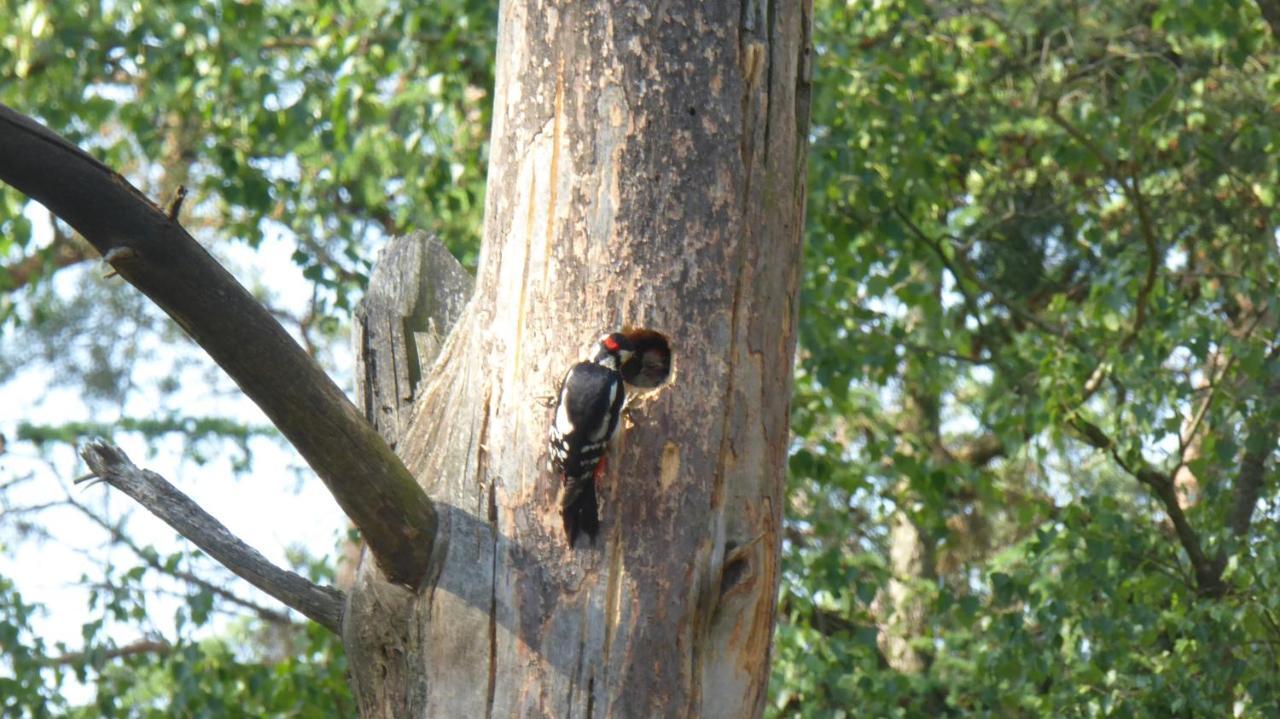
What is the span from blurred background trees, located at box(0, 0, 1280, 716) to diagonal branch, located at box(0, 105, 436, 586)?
2.94 meters

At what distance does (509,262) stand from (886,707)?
320 centimetres

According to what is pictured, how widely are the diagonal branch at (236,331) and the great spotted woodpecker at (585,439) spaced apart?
22 centimetres

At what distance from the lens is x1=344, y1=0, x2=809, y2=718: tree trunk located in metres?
2.20

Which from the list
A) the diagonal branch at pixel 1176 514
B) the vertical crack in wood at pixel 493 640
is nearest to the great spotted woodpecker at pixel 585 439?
the vertical crack in wood at pixel 493 640

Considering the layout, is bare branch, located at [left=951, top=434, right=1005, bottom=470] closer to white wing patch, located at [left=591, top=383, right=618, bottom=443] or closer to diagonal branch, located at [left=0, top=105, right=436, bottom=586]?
white wing patch, located at [left=591, top=383, right=618, bottom=443]

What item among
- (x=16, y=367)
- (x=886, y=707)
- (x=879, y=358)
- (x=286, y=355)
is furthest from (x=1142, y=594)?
(x=16, y=367)

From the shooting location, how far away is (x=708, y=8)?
2395mm

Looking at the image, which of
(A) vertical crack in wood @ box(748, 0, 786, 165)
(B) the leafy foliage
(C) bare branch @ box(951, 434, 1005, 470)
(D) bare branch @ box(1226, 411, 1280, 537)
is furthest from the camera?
(C) bare branch @ box(951, 434, 1005, 470)

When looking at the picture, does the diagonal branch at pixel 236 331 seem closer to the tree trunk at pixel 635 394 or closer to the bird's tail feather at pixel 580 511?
the tree trunk at pixel 635 394

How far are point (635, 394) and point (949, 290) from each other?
4457 mm

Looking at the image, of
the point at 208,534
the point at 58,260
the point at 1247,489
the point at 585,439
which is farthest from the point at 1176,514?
the point at 58,260

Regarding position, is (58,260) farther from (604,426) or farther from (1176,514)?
(604,426)

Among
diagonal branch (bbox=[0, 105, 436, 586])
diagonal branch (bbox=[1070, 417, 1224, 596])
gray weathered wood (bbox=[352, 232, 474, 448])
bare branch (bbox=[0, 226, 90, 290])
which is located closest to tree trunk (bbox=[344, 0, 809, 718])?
diagonal branch (bbox=[0, 105, 436, 586])

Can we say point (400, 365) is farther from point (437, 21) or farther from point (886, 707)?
point (437, 21)
